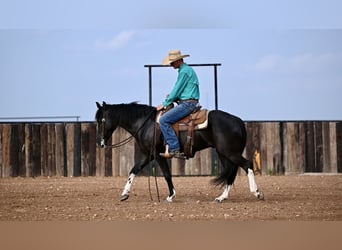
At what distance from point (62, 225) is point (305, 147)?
8033 mm

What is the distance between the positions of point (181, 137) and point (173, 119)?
0.25 metres

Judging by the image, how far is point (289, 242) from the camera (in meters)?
4.43

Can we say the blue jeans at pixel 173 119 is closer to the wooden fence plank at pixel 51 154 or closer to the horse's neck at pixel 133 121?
the horse's neck at pixel 133 121

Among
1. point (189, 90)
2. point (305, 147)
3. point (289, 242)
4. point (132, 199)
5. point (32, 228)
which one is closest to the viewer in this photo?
point (289, 242)

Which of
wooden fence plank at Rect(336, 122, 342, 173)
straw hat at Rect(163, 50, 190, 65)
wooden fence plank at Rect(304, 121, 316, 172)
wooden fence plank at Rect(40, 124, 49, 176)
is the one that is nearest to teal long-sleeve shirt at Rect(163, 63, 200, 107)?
straw hat at Rect(163, 50, 190, 65)

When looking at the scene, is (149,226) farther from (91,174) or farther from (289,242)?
(91,174)

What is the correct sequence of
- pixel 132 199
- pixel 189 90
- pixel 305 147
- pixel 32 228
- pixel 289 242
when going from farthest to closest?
1. pixel 305 147
2. pixel 132 199
3. pixel 189 90
4. pixel 32 228
5. pixel 289 242

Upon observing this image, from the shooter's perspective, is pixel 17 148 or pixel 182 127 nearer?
pixel 182 127

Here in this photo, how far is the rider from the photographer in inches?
295

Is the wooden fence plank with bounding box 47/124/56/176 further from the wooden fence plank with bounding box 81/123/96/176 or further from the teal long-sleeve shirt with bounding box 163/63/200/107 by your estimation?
the teal long-sleeve shirt with bounding box 163/63/200/107

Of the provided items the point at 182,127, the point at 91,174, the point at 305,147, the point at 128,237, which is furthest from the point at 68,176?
the point at 128,237

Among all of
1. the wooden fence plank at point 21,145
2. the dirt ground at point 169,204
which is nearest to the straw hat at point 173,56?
the dirt ground at point 169,204

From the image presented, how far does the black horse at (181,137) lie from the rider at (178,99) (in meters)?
0.17

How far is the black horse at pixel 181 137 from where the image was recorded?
762 centimetres
